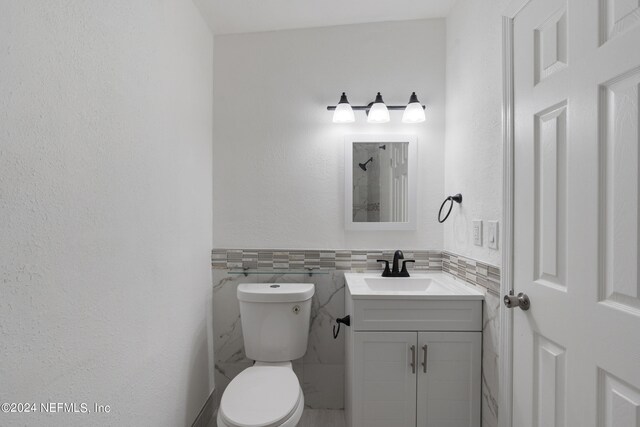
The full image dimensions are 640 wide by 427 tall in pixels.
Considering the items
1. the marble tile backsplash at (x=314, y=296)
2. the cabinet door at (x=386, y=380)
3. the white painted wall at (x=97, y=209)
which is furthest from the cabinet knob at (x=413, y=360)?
the white painted wall at (x=97, y=209)

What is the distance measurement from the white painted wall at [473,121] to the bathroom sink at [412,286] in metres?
0.18

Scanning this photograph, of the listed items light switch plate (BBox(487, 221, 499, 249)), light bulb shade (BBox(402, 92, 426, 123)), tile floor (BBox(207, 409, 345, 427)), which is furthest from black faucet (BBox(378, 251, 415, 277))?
tile floor (BBox(207, 409, 345, 427))

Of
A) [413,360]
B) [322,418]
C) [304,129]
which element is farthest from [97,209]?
[322,418]

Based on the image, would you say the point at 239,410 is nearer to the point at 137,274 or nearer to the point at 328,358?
the point at 137,274

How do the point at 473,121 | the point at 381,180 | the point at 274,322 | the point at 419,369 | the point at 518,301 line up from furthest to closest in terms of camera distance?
1. the point at 381,180
2. the point at 274,322
3. the point at 473,121
4. the point at 419,369
5. the point at 518,301

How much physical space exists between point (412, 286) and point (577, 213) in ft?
3.37

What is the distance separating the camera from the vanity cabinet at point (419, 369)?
1399 millimetres

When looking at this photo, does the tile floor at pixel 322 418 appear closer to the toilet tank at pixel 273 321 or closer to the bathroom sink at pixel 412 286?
the toilet tank at pixel 273 321

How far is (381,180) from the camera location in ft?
6.28

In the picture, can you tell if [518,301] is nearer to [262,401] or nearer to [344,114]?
[262,401]

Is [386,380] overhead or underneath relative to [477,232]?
underneath

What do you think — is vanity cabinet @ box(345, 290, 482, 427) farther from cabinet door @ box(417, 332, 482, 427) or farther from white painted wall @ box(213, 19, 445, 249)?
white painted wall @ box(213, 19, 445, 249)

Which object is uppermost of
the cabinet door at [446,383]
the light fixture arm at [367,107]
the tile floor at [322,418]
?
the light fixture arm at [367,107]

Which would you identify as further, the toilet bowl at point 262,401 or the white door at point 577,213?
the toilet bowl at point 262,401
